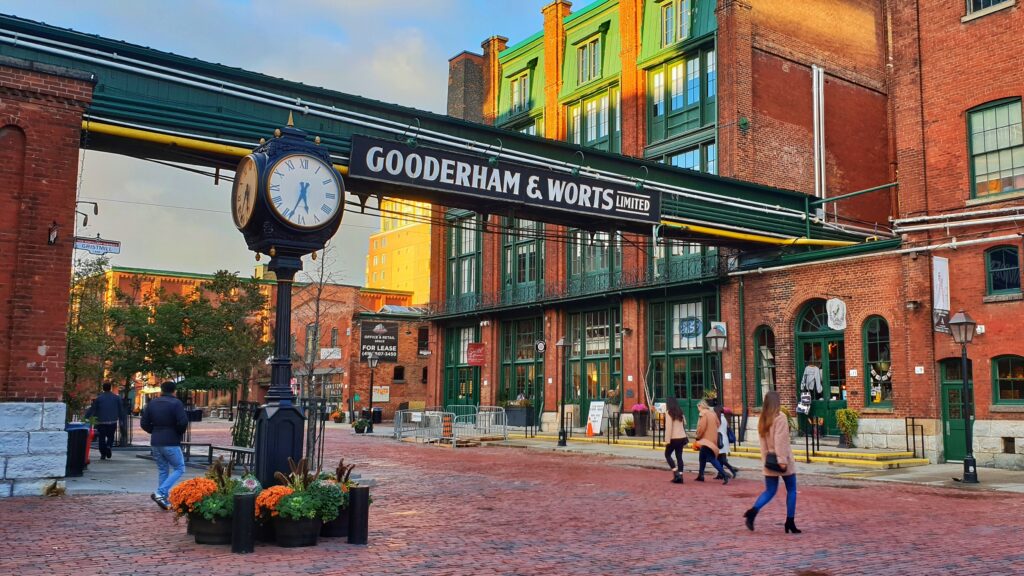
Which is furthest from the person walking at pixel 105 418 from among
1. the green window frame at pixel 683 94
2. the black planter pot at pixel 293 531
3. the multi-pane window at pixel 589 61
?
the multi-pane window at pixel 589 61

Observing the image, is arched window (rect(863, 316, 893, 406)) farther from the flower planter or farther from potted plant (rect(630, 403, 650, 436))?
the flower planter

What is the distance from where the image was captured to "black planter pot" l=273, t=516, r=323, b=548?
9.12 meters

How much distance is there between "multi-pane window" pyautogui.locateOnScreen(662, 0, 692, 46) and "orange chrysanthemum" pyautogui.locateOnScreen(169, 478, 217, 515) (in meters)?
28.6

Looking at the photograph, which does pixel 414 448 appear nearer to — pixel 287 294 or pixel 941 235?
pixel 941 235

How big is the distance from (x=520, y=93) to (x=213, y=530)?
35640 millimetres

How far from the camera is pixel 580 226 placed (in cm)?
2206

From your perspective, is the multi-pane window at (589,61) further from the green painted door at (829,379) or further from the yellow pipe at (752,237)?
the green painted door at (829,379)

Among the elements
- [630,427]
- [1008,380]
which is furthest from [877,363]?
[630,427]

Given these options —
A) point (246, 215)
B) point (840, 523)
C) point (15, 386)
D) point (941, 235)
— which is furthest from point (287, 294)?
point (941, 235)

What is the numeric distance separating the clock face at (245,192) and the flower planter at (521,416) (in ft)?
89.2

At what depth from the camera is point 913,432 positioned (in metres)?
22.4

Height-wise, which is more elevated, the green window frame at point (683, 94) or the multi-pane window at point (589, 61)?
the multi-pane window at point (589, 61)

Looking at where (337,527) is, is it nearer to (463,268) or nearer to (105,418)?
(105,418)

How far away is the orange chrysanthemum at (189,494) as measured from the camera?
9.13 m
